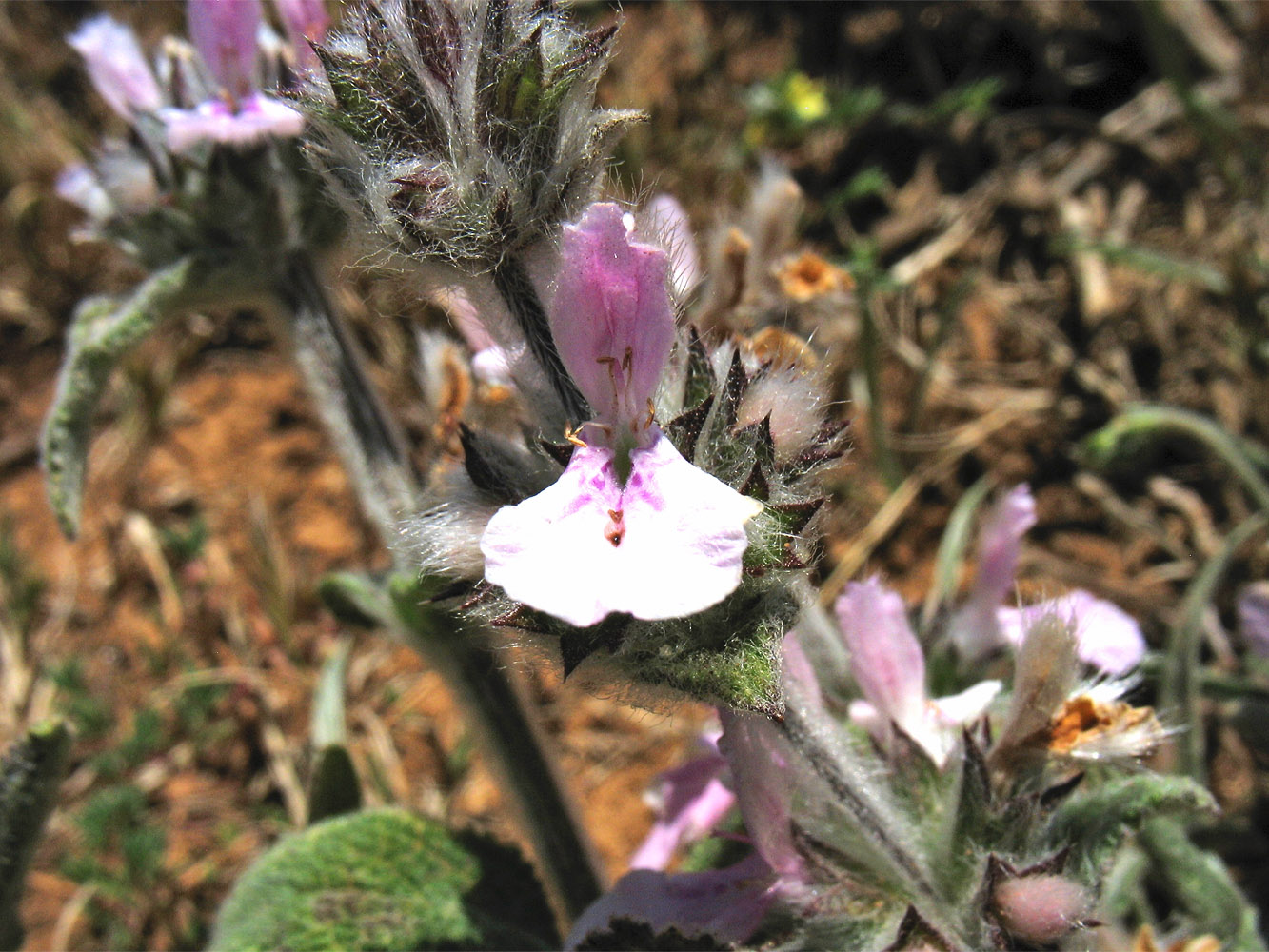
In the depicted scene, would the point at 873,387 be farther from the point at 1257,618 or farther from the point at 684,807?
the point at 684,807

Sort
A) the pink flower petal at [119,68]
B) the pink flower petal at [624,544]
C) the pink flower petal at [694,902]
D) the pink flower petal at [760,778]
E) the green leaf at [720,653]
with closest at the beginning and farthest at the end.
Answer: the pink flower petal at [624,544]
the green leaf at [720,653]
the pink flower petal at [760,778]
the pink flower petal at [694,902]
the pink flower petal at [119,68]

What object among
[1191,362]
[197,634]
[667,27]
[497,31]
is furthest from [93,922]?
[667,27]

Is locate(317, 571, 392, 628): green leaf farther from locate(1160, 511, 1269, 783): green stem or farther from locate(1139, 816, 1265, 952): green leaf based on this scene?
locate(1160, 511, 1269, 783): green stem

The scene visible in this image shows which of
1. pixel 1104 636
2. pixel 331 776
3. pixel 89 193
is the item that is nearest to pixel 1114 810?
pixel 1104 636

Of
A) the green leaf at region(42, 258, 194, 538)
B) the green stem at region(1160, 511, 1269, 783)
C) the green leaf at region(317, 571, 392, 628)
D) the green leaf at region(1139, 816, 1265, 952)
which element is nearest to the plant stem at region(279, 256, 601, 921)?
the green leaf at region(317, 571, 392, 628)

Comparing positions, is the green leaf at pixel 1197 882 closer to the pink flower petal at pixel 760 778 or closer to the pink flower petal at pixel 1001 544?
the pink flower petal at pixel 1001 544

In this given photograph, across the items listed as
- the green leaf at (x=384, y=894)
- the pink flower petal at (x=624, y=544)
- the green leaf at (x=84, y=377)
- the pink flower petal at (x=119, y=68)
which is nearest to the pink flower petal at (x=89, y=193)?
the pink flower petal at (x=119, y=68)
